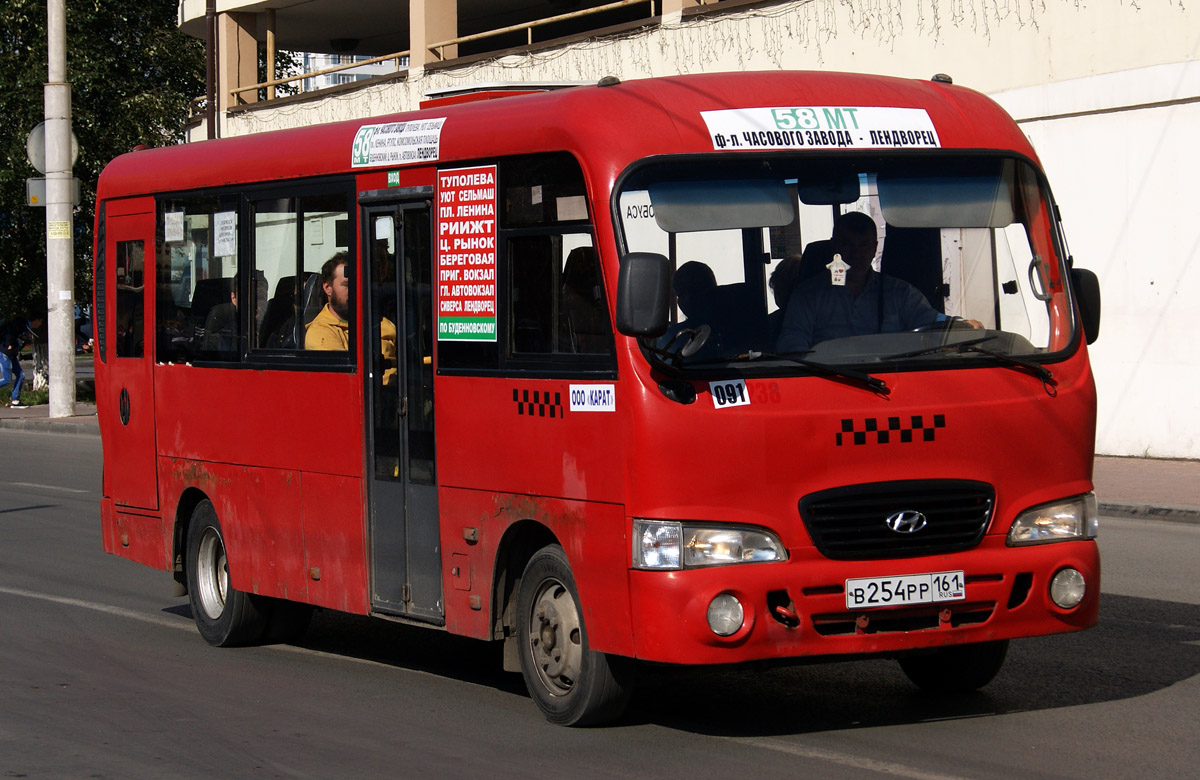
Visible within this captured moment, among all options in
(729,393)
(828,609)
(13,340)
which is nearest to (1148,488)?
(828,609)

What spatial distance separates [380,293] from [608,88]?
180cm

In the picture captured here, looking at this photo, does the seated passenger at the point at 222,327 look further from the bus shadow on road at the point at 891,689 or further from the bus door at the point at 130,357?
the bus shadow on road at the point at 891,689

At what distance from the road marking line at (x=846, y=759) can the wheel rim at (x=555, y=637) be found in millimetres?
711

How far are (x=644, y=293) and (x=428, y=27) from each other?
24464 millimetres

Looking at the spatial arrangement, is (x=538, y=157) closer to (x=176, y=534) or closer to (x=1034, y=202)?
(x=1034, y=202)

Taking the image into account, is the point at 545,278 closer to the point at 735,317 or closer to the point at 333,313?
the point at 735,317

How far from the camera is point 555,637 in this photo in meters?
7.19

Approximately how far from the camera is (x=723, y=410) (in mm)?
6555

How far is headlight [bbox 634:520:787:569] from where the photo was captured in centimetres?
646

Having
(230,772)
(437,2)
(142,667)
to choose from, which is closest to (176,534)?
(142,667)

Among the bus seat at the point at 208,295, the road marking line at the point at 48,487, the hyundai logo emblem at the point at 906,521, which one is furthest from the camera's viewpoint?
the road marking line at the point at 48,487

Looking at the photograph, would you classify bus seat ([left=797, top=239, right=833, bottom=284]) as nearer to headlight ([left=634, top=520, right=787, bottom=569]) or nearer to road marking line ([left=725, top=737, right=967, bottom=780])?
headlight ([left=634, top=520, right=787, bottom=569])

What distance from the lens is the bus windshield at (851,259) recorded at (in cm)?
680

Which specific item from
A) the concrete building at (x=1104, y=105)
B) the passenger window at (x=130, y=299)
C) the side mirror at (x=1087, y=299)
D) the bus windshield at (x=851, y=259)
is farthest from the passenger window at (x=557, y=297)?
the concrete building at (x=1104, y=105)
